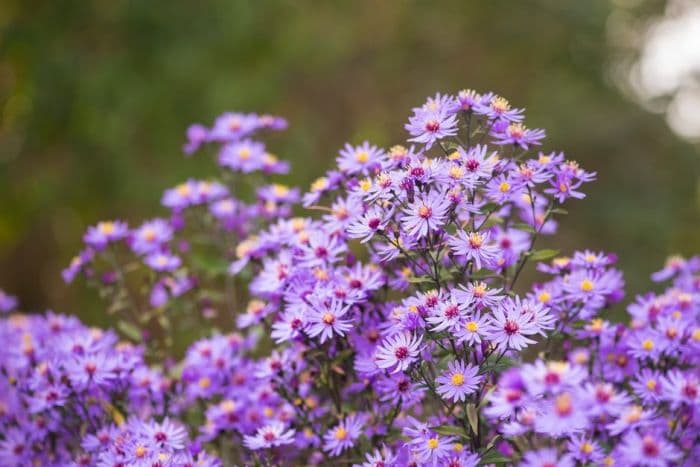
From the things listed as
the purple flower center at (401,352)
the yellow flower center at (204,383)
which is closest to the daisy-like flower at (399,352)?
the purple flower center at (401,352)

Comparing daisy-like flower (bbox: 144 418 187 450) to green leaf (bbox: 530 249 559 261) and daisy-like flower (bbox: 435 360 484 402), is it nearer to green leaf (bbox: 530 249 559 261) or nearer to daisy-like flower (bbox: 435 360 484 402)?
daisy-like flower (bbox: 435 360 484 402)

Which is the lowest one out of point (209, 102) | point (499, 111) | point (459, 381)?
point (459, 381)

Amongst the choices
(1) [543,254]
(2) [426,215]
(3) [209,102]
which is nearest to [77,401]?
(2) [426,215]

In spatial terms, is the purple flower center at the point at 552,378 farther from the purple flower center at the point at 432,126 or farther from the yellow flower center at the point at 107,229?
the yellow flower center at the point at 107,229

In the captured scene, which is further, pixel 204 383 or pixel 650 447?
pixel 204 383

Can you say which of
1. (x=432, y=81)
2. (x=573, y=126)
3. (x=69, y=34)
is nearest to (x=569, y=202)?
(x=573, y=126)

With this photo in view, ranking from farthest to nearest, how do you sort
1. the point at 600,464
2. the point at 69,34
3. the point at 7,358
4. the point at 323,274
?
the point at 69,34
the point at 7,358
the point at 323,274
the point at 600,464

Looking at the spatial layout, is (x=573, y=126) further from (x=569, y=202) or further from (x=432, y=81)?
(x=432, y=81)

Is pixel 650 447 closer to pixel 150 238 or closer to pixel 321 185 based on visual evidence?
pixel 321 185
